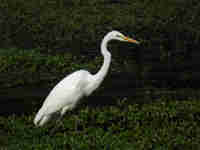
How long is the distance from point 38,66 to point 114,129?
16.5 ft

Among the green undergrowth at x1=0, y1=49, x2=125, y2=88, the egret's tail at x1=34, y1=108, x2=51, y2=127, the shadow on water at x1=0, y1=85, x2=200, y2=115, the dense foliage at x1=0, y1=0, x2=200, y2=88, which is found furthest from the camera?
the dense foliage at x1=0, y1=0, x2=200, y2=88

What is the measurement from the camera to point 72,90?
828cm

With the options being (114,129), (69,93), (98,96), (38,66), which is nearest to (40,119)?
(69,93)

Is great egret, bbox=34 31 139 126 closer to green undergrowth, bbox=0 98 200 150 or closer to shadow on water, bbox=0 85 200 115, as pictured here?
green undergrowth, bbox=0 98 200 150

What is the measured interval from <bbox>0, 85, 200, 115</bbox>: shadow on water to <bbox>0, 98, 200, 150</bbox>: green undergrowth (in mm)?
625

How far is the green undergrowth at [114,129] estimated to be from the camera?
732 centimetres

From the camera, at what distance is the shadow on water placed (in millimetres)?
10070

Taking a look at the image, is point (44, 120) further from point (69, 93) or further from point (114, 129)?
point (114, 129)

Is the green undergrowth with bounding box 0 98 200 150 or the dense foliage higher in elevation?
the green undergrowth with bounding box 0 98 200 150

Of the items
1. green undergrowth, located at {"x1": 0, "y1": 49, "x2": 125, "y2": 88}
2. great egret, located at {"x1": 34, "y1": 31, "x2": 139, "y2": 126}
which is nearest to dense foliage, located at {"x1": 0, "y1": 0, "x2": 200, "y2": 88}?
green undergrowth, located at {"x1": 0, "y1": 49, "x2": 125, "y2": 88}

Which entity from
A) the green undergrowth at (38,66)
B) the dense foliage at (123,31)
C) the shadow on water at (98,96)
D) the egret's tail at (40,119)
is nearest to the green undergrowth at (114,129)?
the egret's tail at (40,119)

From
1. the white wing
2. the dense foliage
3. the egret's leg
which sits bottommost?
the dense foliage

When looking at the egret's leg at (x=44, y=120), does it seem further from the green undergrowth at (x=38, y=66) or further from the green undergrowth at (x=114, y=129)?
the green undergrowth at (x=38, y=66)

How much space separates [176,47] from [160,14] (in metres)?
4.76
